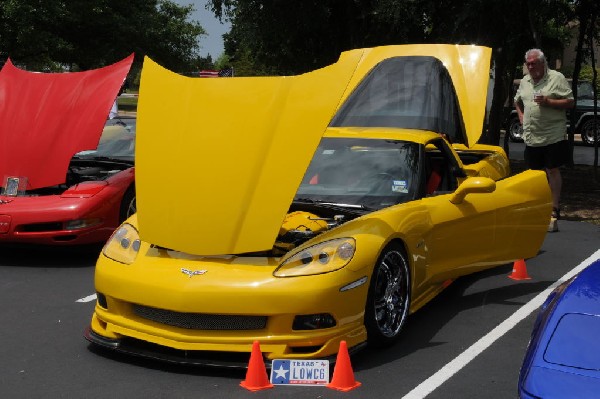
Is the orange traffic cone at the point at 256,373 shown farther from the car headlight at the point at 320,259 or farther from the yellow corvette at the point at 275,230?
the car headlight at the point at 320,259

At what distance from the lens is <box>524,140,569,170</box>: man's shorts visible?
9.16 metres

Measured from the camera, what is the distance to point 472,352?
201 inches

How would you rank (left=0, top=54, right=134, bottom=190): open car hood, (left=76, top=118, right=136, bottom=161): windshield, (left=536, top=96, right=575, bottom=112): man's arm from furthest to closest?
(left=536, top=96, right=575, bottom=112): man's arm < (left=76, top=118, right=136, bottom=161): windshield < (left=0, top=54, right=134, bottom=190): open car hood

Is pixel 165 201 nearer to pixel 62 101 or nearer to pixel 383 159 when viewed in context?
pixel 383 159

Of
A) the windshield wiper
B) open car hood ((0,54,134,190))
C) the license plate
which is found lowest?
the license plate

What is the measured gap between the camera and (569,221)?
10133mm

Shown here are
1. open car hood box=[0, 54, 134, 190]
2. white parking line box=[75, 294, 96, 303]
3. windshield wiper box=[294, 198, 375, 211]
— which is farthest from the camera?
open car hood box=[0, 54, 134, 190]

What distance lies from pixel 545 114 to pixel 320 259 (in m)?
5.25

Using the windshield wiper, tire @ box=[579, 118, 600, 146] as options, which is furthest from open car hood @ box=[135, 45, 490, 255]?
tire @ box=[579, 118, 600, 146]

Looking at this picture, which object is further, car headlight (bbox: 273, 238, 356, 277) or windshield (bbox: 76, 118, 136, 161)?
windshield (bbox: 76, 118, 136, 161)

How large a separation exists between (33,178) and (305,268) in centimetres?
384

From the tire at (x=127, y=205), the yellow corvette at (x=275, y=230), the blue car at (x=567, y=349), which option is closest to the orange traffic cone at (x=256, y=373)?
the yellow corvette at (x=275, y=230)

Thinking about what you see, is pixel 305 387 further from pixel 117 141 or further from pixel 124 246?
pixel 117 141

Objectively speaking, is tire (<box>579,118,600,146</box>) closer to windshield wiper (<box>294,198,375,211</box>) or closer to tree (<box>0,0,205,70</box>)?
windshield wiper (<box>294,198,375,211</box>)
